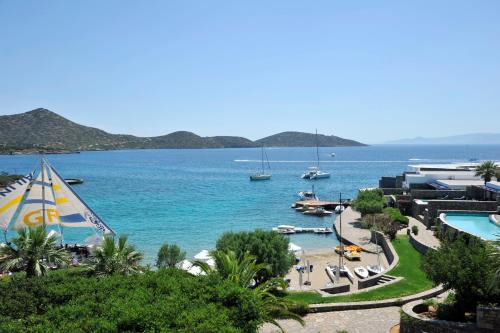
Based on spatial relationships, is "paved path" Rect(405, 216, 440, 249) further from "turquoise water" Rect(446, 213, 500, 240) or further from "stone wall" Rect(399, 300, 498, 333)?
"stone wall" Rect(399, 300, 498, 333)

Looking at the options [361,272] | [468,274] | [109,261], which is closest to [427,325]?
[468,274]

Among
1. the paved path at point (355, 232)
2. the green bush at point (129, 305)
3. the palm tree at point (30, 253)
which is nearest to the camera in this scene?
the green bush at point (129, 305)

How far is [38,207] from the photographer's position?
30594mm

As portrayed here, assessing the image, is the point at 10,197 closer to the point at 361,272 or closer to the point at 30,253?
the point at 30,253

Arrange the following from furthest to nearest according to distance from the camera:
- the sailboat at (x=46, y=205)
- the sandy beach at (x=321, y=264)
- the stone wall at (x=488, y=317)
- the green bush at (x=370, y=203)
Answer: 1. the green bush at (x=370, y=203)
2. the sandy beach at (x=321, y=264)
3. the sailboat at (x=46, y=205)
4. the stone wall at (x=488, y=317)

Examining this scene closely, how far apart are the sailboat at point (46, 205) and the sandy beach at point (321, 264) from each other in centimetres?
1407

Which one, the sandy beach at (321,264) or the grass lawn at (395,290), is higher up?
the grass lawn at (395,290)

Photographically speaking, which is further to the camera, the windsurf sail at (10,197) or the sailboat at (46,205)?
the windsurf sail at (10,197)

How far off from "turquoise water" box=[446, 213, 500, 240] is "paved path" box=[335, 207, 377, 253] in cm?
714

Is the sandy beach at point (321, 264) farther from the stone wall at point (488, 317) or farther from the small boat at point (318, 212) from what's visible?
the small boat at point (318, 212)

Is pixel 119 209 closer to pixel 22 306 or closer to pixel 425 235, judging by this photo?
pixel 425 235

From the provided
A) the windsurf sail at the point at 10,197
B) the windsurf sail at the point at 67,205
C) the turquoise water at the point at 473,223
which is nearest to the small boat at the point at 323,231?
the turquoise water at the point at 473,223

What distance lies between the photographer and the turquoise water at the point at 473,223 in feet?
111

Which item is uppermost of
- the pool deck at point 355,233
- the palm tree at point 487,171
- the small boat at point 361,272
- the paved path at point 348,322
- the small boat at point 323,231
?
the palm tree at point 487,171
